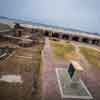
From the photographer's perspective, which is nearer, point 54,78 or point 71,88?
point 71,88

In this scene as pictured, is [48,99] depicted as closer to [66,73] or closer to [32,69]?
[32,69]

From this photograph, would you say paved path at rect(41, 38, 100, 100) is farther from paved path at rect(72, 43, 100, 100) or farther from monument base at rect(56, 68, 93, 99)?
monument base at rect(56, 68, 93, 99)

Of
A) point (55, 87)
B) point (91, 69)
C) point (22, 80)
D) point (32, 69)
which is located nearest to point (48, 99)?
point (55, 87)

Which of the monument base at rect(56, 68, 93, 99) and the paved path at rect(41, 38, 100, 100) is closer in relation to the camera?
the paved path at rect(41, 38, 100, 100)

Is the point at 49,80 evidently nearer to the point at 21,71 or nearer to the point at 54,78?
the point at 54,78

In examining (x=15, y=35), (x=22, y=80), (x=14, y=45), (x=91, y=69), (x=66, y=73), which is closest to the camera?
(x=22, y=80)

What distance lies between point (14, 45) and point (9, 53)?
1.87 m

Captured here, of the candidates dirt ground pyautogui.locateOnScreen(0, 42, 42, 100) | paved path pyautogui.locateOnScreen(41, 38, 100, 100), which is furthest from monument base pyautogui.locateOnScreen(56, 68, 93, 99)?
dirt ground pyautogui.locateOnScreen(0, 42, 42, 100)

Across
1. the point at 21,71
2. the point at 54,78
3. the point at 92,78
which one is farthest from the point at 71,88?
the point at 21,71

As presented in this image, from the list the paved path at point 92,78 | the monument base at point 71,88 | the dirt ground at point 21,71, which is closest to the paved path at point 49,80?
the monument base at point 71,88

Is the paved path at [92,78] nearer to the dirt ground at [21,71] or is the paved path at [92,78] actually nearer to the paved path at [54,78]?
the paved path at [54,78]

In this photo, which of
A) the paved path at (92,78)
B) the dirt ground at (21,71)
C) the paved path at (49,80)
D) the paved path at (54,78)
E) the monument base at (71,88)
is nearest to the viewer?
the dirt ground at (21,71)

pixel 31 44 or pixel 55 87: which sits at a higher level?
pixel 31 44

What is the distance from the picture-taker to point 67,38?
58.1 ft
